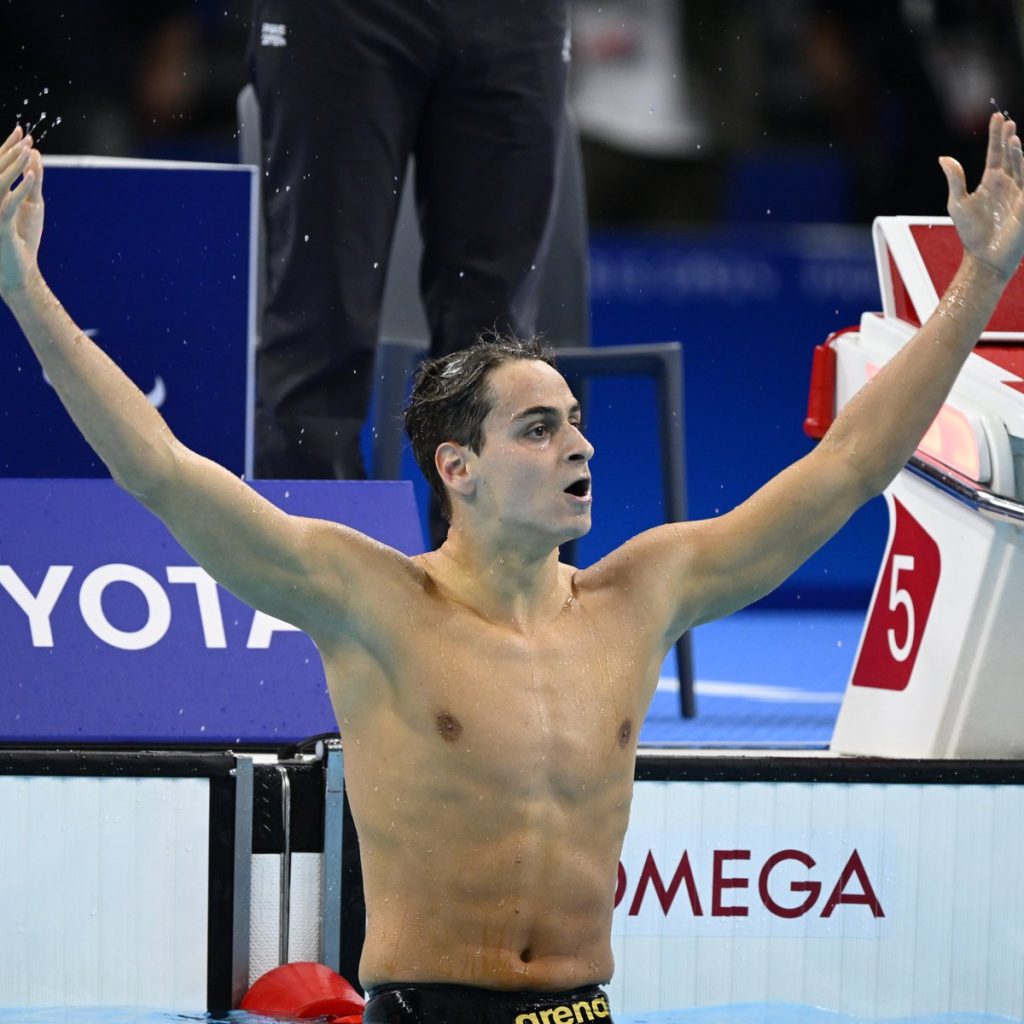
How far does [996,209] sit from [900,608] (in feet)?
4.54

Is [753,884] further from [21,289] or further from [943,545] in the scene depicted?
[21,289]

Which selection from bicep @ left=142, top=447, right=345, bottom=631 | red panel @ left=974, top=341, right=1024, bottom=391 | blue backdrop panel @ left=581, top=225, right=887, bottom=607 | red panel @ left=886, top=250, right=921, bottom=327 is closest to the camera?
bicep @ left=142, top=447, right=345, bottom=631

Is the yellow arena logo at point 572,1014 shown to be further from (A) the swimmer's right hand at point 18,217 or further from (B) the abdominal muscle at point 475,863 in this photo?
(A) the swimmer's right hand at point 18,217

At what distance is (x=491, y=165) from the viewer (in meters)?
3.82

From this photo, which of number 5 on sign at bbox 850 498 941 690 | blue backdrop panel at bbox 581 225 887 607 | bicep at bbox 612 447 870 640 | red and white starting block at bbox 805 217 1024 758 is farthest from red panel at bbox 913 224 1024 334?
blue backdrop panel at bbox 581 225 887 607

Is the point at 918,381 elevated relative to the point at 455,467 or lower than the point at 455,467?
elevated

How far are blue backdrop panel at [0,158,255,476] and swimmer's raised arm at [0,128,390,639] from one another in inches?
70.7

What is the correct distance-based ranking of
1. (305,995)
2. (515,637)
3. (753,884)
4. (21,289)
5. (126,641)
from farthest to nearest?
(126,641) < (753,884) < (305,995) < (515,637) < (21,289)

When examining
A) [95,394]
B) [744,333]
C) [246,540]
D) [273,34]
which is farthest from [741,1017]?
[744,333]

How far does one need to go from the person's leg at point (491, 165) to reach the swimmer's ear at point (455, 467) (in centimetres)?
133

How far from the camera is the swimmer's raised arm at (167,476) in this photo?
2043 millimetres

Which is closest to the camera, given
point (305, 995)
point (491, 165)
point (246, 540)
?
point (246, 540)

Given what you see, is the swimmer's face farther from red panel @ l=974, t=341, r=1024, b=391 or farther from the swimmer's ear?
red panel @ l=974, t=341, r=1024, b=391

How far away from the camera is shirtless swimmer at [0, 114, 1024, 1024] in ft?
7.59
